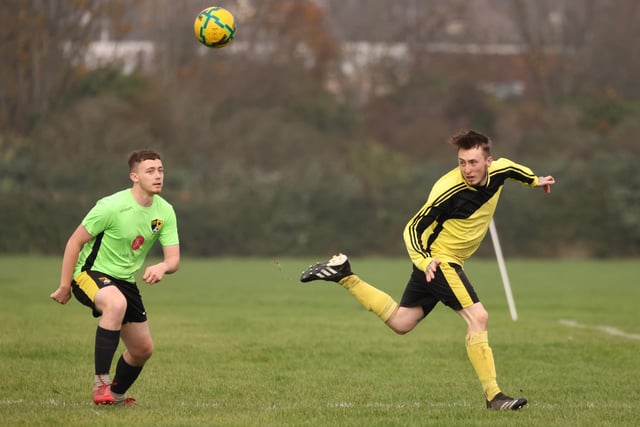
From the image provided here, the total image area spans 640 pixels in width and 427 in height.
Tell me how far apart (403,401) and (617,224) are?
30.7m

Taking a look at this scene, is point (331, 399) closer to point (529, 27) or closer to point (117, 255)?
point (117, 255)

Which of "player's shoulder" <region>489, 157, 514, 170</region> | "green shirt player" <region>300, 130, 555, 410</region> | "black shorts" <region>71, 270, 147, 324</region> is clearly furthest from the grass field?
"player's shoulder" <region>489, 157, 514, 170</region>

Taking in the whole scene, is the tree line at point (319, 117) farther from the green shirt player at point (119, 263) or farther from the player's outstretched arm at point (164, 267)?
the player's outstretched arm at point (164, 267)

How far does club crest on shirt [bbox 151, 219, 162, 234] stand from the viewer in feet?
28.7

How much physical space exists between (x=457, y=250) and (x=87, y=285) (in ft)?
9.57

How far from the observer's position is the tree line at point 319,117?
125 ft

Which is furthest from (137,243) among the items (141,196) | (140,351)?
(140,351)

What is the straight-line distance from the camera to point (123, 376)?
8.83 meters

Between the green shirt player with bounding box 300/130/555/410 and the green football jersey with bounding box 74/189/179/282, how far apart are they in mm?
1283

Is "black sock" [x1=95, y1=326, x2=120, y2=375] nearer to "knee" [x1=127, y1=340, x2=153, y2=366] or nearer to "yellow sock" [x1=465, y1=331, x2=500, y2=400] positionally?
"knee" [x1=127, y1=340, x2=153, y2=366]

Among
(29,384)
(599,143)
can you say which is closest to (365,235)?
(599,143)

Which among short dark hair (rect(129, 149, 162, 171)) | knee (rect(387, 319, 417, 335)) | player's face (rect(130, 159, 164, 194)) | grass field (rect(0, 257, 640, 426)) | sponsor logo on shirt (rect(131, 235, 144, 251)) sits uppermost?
short dark hair (rect(129, 149, 162, 171))

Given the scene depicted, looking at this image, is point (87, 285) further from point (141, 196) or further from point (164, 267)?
point (141, 196)

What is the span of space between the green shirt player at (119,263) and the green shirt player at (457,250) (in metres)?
1.31
